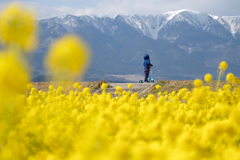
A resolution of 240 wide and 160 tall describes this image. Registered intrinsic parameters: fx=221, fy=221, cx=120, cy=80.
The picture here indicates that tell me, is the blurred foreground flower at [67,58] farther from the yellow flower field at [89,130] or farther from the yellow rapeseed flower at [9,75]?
the yellow rapeseed flower at [9,75]

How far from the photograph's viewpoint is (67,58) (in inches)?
66.5

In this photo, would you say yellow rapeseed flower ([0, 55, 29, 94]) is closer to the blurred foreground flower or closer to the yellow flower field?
the yellow flower field

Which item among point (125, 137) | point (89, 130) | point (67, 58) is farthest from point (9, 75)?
point (125, 137)

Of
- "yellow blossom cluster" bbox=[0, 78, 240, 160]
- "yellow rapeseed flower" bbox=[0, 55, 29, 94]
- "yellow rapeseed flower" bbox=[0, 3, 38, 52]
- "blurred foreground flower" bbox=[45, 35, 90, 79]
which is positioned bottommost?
"yellow blossom cluster" bbox=[0, 78, 240, 160]

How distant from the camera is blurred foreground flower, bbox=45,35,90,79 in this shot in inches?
66.8

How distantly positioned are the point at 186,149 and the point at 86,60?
3.38ft

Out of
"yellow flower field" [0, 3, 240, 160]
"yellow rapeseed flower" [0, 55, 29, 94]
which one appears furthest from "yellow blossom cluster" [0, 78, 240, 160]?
"yellow rapeseed flower" [0, 55, 29, 94]

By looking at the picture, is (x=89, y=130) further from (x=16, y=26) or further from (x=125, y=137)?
(x=16, y=26)

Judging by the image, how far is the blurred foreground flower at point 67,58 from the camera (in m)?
1.70

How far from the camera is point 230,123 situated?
1.67 meters

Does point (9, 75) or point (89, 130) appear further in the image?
point (89, 130)

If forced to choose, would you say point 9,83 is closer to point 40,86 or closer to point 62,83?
point 62,83

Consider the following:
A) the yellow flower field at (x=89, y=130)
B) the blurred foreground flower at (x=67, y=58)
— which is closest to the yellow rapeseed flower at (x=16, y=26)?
the yellow flower field at (x=89, y=130)

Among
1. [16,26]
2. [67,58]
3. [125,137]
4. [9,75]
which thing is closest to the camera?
[125,137]
